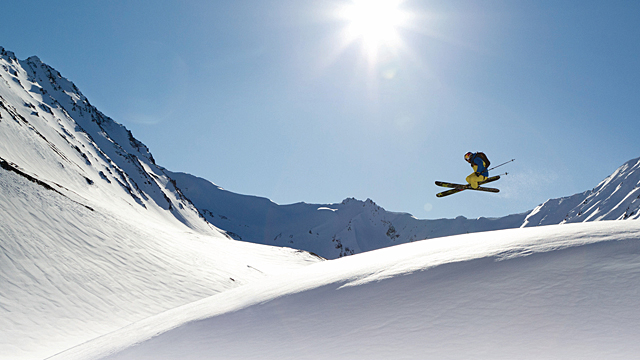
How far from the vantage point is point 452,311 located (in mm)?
5074

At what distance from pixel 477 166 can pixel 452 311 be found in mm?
11578

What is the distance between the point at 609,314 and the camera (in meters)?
4.41

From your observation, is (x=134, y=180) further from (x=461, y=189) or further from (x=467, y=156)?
(x=467, y=156)

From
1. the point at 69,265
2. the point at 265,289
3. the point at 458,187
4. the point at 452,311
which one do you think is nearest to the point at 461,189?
the point at 458,187

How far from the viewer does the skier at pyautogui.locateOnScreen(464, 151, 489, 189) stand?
14950 mm

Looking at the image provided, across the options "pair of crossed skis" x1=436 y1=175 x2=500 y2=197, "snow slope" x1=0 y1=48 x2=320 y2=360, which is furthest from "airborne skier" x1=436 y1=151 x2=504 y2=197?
"snow slope" x1=0 y1=48 x2=320 y2=360

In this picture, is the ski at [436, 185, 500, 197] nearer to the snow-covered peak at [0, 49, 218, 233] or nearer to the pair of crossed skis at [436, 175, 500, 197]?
the pair of crossed skis at [436, 175, 500, 197]

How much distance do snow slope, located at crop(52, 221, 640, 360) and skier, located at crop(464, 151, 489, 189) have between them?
8014 millimetres

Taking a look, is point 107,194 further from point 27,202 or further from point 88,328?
point 88,328

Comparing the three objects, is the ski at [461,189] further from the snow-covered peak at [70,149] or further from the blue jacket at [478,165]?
the snow-covered peak at [70,149]

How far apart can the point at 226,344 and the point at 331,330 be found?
1.81 metres

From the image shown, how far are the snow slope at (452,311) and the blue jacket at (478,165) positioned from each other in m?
8.01

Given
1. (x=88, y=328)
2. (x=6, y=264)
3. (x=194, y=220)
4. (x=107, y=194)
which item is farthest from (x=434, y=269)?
(x=194, y=220)

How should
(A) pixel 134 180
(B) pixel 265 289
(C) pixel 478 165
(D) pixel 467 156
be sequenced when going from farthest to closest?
(A) pixel 134 180 → (C) pixel 478 165 → (D) pixel 467 156 → (B) pixel 265 289
